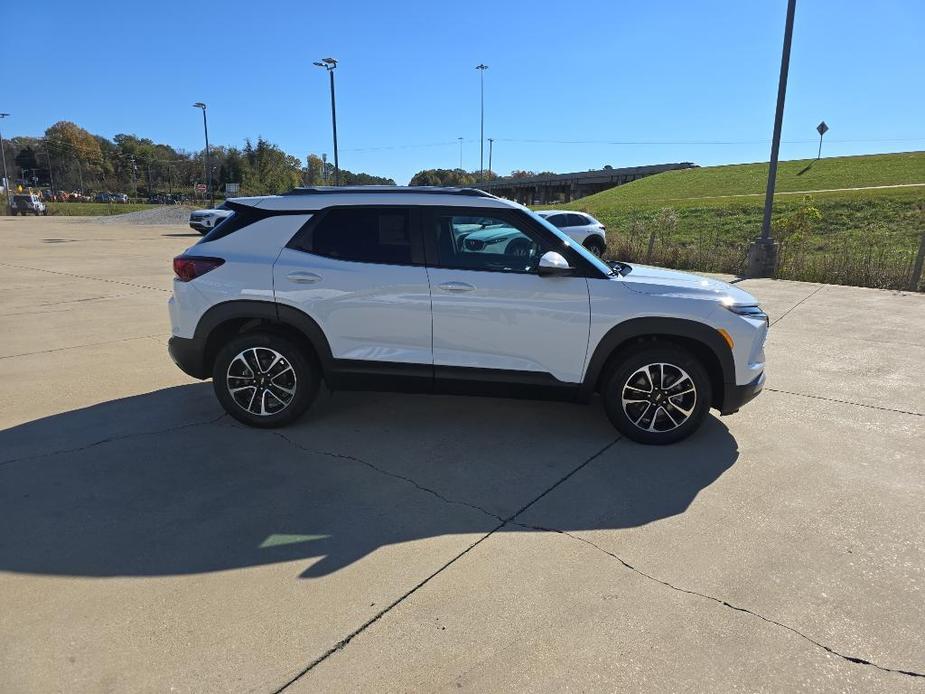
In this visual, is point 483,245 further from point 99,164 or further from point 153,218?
point 99,164

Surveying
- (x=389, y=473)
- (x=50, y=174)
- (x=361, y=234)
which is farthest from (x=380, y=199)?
(x=50, y=174)

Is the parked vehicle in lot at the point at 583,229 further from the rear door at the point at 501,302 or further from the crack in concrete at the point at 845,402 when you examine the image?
Result: the rear door at the point at 501,302

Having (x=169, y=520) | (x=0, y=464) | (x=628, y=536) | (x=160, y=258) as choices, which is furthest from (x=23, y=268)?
(x=628, y=536)

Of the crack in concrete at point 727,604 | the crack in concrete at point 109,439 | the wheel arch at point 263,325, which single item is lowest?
the crack in concrete at point 727,604

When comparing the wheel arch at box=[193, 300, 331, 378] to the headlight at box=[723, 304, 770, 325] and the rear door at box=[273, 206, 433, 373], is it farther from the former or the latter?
the headlight at box=[723, 304, 770, 325]

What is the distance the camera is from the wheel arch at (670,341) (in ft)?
13.4

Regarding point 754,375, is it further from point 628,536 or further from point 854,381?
point 854,381

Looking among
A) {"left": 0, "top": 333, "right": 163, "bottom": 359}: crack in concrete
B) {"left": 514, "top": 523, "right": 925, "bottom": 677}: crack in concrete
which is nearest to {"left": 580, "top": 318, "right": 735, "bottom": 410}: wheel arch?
{"left": 514, "top": 523, "right": 925, "bottom": 677}: crack in concrete

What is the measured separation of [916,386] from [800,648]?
4697 millimetres

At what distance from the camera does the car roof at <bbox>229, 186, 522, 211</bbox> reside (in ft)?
14.1

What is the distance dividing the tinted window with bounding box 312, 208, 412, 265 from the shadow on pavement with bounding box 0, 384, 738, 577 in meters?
1.32

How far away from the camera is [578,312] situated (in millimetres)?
4098

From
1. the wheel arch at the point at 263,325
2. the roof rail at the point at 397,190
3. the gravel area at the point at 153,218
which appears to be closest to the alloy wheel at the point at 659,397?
the roof rail at the point at 397,190

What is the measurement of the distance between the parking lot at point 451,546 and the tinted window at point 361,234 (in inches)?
52.3
